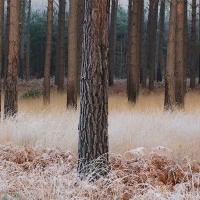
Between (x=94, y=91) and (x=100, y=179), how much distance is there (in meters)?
0.99

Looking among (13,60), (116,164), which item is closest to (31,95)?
(13,60)

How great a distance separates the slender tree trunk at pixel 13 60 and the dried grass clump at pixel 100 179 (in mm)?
3701

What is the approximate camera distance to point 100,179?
3.78 m

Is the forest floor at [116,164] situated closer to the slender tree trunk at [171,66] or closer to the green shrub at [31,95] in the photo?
the slender tree trunk at [171,66]

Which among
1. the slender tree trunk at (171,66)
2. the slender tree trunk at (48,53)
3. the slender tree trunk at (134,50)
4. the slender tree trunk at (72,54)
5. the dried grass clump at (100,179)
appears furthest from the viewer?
the slender tree trunk at (48,53)

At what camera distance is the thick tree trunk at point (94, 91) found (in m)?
4.02

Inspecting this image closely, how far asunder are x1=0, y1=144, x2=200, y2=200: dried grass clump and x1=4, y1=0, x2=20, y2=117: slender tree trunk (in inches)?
146

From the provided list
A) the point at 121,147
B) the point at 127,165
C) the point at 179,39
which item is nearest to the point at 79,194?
the point at 127,165

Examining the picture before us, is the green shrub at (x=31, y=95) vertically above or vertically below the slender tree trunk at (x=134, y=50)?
below

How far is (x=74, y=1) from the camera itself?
10.9 meters

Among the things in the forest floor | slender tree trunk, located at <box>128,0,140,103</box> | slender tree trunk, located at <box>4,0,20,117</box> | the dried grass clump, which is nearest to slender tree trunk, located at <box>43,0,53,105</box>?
slender tree trunk, located at <box>128,0,140,103</box>

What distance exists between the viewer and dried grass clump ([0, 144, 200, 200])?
3400 mm

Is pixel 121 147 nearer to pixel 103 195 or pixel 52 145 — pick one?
pixel 52 145

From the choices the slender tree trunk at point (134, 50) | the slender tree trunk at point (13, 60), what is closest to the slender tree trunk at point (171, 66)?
the slender tree trunk at point (134, 50)
